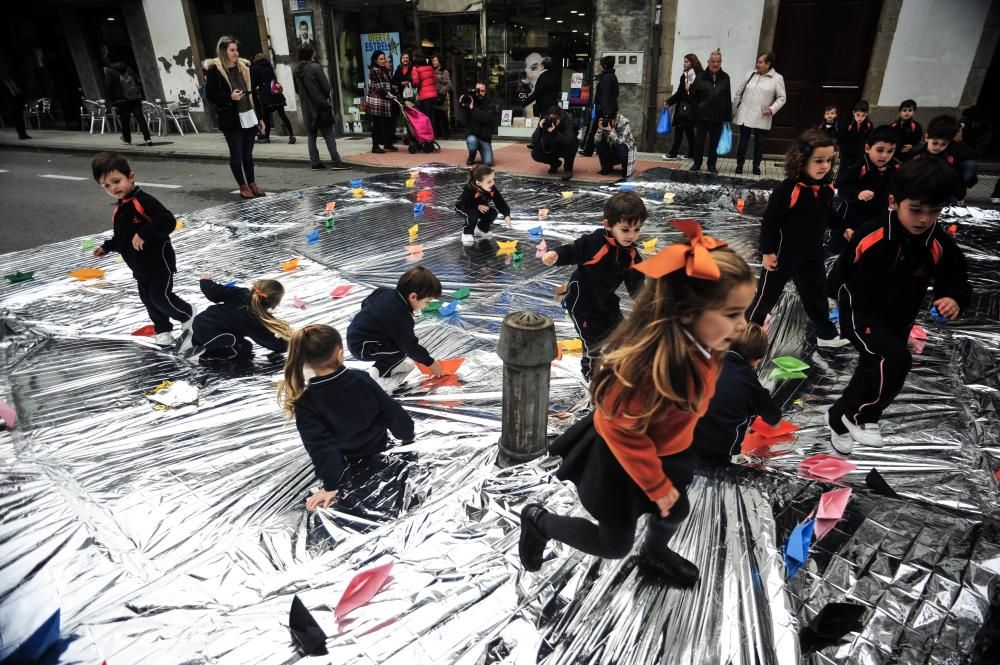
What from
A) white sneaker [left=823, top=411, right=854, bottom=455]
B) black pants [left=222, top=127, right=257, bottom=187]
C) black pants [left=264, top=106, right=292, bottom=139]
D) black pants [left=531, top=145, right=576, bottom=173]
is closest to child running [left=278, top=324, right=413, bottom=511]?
white sneaker [left=823, top=411, right=854, bottom=455]

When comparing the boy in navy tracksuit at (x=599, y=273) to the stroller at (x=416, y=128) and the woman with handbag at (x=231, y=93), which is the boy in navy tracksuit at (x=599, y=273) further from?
the stroller at (x=416, y=128)

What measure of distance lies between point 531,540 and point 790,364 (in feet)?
7.95

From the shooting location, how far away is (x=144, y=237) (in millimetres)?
3883

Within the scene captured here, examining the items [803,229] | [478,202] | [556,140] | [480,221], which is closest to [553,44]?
[556,140]

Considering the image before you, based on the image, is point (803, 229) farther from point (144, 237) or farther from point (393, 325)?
point (144, 237)

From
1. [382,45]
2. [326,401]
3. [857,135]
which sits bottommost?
[326,401]

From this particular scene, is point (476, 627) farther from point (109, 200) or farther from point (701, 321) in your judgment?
point (109, 200)

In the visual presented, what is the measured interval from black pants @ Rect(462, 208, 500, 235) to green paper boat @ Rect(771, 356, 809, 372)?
11.3 feet

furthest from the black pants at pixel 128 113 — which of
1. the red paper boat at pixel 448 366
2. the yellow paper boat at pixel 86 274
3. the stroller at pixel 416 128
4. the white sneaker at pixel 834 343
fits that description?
the white sneaker at pixel 834 343

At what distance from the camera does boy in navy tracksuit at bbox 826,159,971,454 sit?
2611 mm

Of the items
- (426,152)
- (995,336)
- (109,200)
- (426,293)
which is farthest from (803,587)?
(426,152)

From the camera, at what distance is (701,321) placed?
164 centimetres

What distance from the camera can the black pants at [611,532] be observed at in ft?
6.19

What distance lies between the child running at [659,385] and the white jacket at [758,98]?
8883 millimetres
